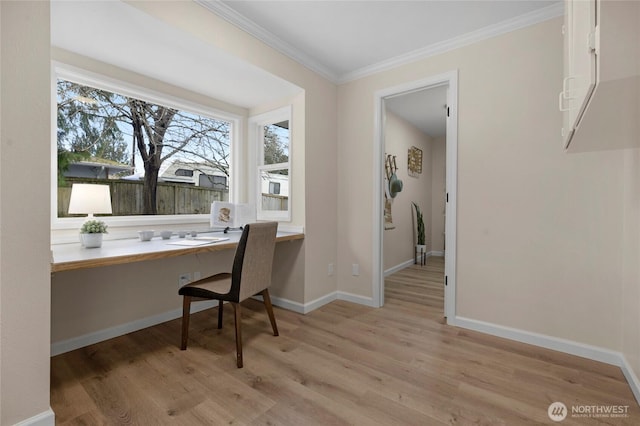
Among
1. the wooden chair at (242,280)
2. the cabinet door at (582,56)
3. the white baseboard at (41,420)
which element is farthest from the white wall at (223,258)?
the cabinet door at (582,56)

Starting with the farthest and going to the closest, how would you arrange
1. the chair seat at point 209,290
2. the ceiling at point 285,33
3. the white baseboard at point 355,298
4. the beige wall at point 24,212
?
the white baseboard at point 355,298
the chair seat at point 209,290
the ceiling at point 285,33
the beige wall at point 24,212

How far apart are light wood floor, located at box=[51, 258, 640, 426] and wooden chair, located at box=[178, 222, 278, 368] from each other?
9.4 inches

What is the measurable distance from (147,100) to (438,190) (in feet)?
16.6

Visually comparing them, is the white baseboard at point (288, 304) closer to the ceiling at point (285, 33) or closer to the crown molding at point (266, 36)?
the ceiling at point (285, 33)

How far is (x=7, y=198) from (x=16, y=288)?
0.37m

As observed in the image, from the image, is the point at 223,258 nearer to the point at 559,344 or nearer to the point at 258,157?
the point at 258,157

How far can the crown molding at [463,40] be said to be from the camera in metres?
2.10

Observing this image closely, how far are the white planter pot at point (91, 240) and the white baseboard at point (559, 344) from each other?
2.69 meters

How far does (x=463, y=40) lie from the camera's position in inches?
96.0

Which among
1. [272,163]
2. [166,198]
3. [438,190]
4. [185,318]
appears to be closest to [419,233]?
[438,190]

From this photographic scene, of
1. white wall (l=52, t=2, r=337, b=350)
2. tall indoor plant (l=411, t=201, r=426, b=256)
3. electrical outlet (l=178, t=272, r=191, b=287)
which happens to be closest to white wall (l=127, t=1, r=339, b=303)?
white wall (l=52, t=2, r=337, b=350)

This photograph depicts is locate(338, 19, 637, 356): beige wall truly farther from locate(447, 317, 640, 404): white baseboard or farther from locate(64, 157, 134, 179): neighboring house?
locate(64, 157, 134, 179): neighboring house

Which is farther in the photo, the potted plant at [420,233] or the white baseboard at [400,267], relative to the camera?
the potted plant at [420,233]

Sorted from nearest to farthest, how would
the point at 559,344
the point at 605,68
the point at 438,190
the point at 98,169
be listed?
the point at 605,68 < the point at 559,344 < the point at 98,169 < the point at 438,190
